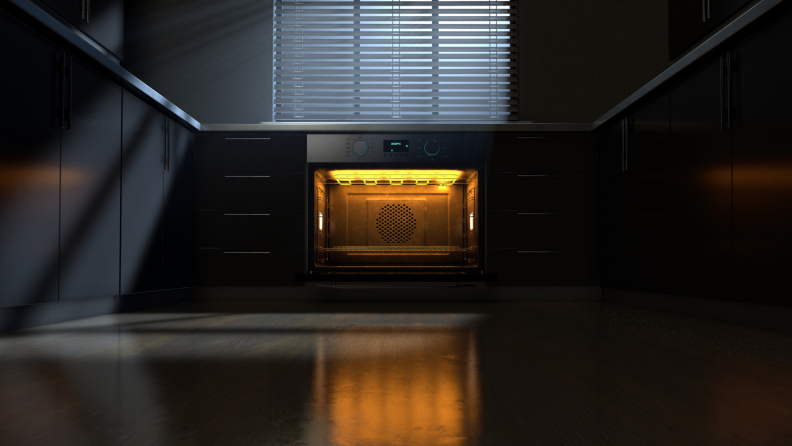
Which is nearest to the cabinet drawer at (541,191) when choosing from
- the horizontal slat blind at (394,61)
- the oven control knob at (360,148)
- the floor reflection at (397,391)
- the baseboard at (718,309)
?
the baseboard at (718,309)

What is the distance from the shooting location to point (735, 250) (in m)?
1.68

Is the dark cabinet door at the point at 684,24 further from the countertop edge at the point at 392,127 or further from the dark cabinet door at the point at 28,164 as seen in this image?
the dark cabinet door at the point at 28,164

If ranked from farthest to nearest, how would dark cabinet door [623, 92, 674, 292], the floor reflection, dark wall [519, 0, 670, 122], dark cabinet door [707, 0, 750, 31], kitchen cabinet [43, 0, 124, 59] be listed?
dark wall [519, 0, 670, 122] < kitchen cabinet [43, 0, 124, 59] < dark cabinet door [707, 0, 750, 31] < dark cabinet door [623, 92, 674, 292] < the floor reflection

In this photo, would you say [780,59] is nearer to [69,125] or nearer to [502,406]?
[502,406]

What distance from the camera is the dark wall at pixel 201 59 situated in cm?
347

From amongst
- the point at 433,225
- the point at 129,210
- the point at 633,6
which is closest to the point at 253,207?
the point at 129,210

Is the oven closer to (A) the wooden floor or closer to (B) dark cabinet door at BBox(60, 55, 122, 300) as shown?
(B) dark cabinet door at BBox(60, 55, 122, 300)

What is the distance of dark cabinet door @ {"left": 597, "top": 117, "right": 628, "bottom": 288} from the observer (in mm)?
2502

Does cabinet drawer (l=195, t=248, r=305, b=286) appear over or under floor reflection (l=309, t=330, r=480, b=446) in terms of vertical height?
over

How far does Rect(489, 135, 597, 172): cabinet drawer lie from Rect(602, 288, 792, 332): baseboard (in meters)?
0.80

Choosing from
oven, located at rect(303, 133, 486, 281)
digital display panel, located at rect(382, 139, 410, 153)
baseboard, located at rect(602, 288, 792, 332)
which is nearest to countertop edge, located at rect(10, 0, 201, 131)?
oven, located at rect(303, 133, 486, 281)

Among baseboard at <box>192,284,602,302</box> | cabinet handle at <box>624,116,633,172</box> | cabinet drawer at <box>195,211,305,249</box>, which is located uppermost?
cabinet handle at <box>624,116,633,172</box>

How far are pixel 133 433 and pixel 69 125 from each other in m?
1.55

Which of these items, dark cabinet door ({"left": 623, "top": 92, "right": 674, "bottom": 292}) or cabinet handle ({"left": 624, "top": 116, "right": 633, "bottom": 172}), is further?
cabinet handle ({"left": 624, "top": 116, "right": 633, "bottom": 172})
